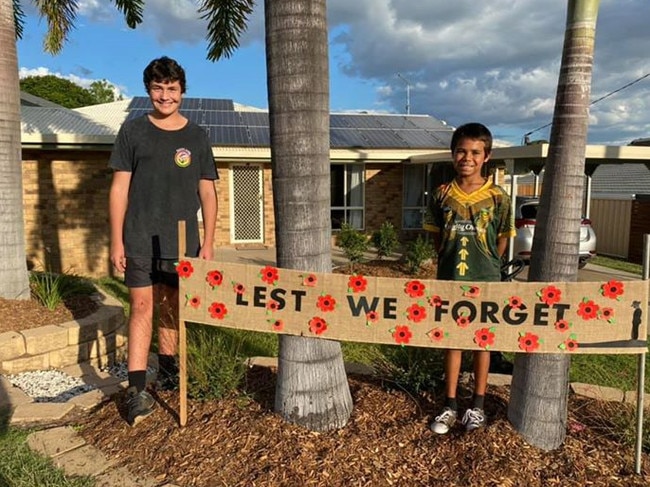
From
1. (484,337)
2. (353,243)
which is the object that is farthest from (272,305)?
(353,243)

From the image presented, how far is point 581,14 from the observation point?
2.48 metres

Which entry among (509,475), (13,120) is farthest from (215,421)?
(13,120)

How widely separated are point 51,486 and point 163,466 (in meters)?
0.48

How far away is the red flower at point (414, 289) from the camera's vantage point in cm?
254

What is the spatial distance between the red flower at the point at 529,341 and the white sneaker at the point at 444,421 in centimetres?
59

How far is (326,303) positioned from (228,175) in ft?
36.2

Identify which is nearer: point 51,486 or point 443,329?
point 51,486

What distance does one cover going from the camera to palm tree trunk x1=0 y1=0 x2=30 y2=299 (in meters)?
4.95

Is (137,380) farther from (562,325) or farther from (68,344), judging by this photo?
(562,325)

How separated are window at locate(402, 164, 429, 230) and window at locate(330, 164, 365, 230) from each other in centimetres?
130

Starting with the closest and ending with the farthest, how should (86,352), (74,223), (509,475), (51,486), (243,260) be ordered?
(51,486), (509,475), (86,352), (74,223), (243,260)

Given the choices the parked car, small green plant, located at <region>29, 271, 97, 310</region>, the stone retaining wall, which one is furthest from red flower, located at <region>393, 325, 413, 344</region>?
the parked car

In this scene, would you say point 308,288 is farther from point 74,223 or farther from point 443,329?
point 74,223

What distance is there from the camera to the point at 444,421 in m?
2.74
